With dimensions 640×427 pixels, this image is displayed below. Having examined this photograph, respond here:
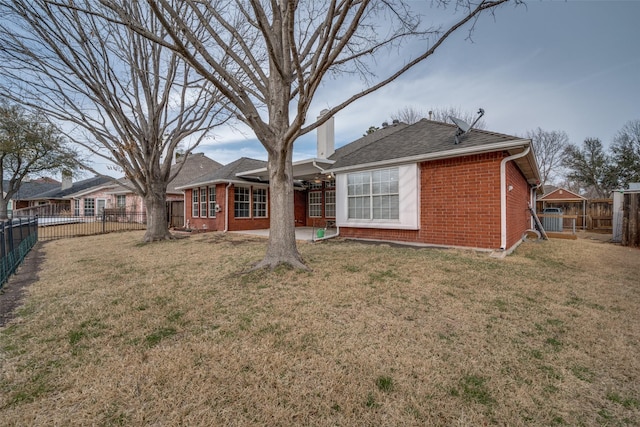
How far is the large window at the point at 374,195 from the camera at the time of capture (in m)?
8.73

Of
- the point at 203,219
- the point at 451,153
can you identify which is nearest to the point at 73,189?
the point at 203,219

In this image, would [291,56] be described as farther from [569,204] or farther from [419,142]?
[569,204]

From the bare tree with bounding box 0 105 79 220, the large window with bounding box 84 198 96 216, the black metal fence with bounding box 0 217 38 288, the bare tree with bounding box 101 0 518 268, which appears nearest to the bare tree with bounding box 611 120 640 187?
the bare tree with bounding box 101 0 518 268

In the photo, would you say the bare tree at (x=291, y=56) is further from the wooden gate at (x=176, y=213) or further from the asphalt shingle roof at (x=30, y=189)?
the asphalt shingle roof at (x=30, y=189)

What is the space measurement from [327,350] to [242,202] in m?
13.0

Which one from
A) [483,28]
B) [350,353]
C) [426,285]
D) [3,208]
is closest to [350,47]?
[483,28]

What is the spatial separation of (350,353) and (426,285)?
247 centimetres

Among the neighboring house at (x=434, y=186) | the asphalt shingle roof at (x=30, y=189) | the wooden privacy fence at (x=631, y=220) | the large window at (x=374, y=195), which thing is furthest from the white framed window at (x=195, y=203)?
the asphalt shingle roof at (x=30, y=189)

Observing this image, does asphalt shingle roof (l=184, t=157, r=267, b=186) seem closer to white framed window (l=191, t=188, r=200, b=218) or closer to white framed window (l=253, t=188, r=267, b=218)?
white framed window (l=191, t=188, r=200, b=218)

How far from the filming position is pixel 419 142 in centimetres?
894

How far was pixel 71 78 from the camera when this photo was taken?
950cm

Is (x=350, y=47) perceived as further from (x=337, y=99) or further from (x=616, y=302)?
(x=616, y=302)

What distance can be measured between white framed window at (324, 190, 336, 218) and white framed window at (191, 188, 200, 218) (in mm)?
7997

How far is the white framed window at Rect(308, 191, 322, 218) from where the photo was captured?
15219mm
